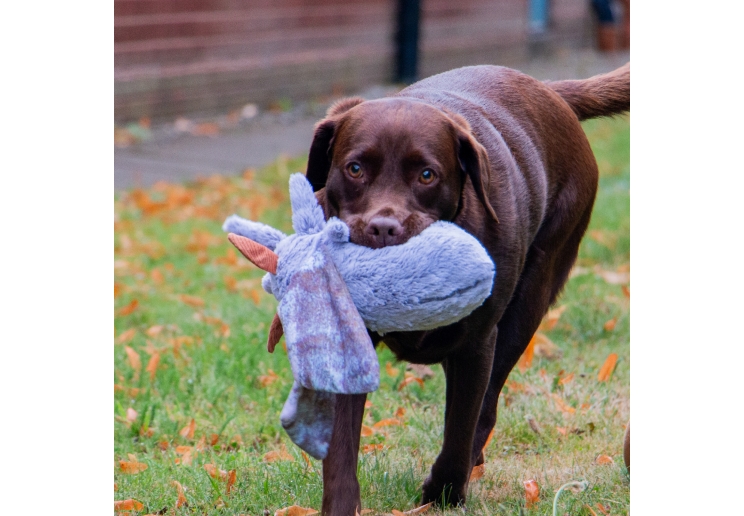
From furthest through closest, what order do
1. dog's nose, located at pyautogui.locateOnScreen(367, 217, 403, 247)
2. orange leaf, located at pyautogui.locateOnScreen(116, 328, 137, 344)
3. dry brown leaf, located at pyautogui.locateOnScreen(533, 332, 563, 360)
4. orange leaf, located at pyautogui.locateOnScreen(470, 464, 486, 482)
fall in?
1. orange leaf, located at pyautogui.locateOnScreen(116, 328, 137, 344)
2. dry brown leaf, located at pyautogui.locateOnScreen(533, 332, 563, 360)
3. orange leaf, located at pyautogui.locateOnScreen(470, 464, 486, 482)
4. dog's nose, located at pyautogui.locateOnScreen(367, 217, 403, 247)

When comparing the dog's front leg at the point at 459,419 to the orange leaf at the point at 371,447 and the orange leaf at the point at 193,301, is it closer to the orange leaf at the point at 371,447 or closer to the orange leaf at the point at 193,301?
the orange leaf at the point at 371,447

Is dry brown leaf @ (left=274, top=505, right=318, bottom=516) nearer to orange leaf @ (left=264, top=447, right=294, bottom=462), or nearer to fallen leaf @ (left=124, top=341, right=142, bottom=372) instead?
orange leaf @ (left=264, top=447, right=294, bottom=462)

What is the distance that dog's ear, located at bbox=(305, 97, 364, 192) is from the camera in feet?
10.0

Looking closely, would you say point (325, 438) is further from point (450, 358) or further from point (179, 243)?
point (179, 243)

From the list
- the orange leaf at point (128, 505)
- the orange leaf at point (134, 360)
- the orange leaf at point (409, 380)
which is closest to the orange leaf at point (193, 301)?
the orange leaf at point (134, 360)

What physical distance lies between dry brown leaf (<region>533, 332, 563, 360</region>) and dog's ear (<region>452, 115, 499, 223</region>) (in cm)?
192

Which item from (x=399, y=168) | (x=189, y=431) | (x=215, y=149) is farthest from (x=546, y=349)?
(x=215, y=149)

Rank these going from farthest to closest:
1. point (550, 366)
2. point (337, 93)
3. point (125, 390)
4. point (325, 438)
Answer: point (337, 93)
point (550, 366)
point (125, 390)
point (325, 438)

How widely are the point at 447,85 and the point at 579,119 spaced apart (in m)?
0.77

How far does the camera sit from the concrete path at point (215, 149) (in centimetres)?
928

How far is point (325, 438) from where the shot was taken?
2738mm

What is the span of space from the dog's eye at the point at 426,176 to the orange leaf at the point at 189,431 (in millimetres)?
1646

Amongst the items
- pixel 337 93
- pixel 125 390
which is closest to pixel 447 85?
pixel 125 390

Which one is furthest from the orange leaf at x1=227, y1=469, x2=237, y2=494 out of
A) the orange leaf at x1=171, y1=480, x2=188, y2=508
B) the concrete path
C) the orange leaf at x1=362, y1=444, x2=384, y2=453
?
the concrete path
